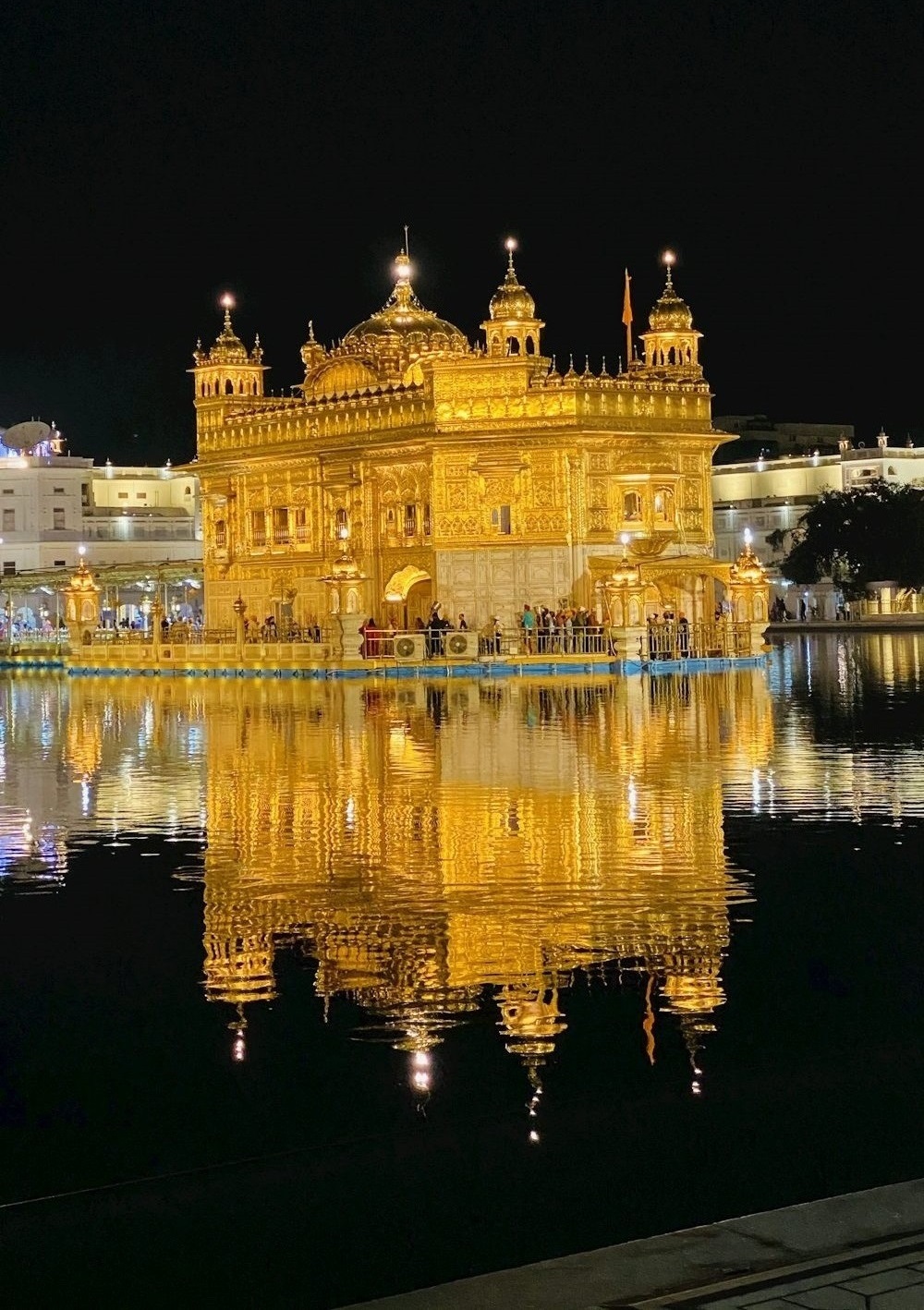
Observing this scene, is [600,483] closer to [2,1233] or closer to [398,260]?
[398,260]

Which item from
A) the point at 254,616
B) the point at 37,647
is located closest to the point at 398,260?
the point at 254,616

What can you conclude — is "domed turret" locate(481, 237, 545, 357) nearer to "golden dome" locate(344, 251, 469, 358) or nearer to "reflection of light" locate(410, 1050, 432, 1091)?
"golden dome" locate(344, 251, 469, 358)

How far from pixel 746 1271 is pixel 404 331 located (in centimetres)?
5456

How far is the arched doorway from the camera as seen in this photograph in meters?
54.8

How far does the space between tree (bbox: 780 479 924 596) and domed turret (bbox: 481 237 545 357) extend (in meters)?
38.6

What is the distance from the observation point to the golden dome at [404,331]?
187 feet

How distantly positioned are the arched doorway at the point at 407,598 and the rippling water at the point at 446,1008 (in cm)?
3615

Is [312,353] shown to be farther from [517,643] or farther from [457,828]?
[457,828]

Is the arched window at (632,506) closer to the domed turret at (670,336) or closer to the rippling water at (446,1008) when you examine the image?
the domed turret at (670,336)

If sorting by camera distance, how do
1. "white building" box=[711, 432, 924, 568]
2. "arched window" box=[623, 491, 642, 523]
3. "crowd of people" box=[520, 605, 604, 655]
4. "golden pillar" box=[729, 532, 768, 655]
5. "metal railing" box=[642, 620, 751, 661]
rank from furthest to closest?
"white building" box=[711, 432, 924, 568] < "arched window" box=[623, 491, 642, 523] < "golden pillar" box=[729, 532, 768, 655] < "crowd of people" box=[520, 605, 604, 655] < "metal railing" box=[642, 620, 751, 661]

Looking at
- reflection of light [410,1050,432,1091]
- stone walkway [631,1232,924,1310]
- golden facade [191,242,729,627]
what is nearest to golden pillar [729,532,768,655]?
golden facade [191,242,729,627]

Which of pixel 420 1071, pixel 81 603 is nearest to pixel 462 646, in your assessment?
pixel 81 603

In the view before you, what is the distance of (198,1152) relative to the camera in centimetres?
654

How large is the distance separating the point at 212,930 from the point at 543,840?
363 cm
